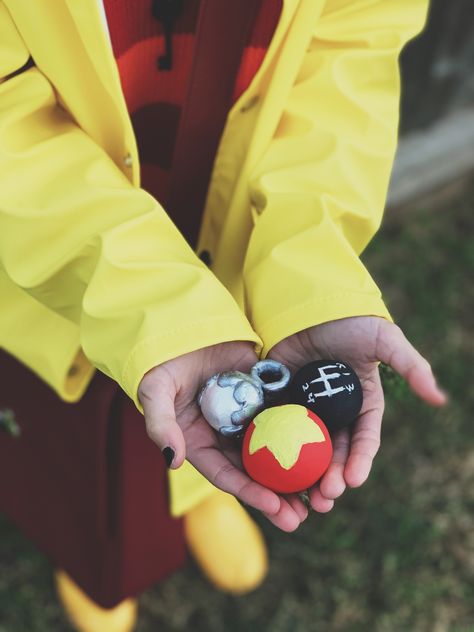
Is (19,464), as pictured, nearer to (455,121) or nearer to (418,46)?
(418,46)

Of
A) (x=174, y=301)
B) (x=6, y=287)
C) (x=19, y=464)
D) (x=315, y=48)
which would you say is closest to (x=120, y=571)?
(x=19, y=464)

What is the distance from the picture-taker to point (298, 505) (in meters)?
1.23

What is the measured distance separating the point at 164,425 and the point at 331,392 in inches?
11.6

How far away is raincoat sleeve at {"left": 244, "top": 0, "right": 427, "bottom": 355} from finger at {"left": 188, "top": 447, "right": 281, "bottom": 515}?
217 mm

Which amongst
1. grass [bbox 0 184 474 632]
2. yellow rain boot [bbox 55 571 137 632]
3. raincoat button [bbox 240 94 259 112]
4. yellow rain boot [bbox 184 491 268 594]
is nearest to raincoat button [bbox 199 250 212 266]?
raincoat button [bbox 240 94 259 112]

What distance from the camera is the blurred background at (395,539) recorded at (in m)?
2.19

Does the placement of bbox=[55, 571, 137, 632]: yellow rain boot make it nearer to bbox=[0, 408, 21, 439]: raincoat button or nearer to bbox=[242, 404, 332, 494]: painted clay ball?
bbox=[0, 408, 21, 439]: raincoat button

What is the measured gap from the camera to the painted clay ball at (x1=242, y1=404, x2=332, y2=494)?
1.24 m

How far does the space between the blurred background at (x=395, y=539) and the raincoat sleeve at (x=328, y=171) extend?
350mm

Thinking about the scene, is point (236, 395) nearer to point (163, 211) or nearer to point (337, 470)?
point (337, 470)

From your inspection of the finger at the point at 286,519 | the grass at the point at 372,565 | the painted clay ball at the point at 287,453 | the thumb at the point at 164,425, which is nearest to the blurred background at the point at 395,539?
the grass at the point at 372,565

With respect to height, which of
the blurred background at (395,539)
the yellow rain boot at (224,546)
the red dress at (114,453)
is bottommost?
the blurred background at (395,539)

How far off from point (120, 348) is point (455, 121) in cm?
277

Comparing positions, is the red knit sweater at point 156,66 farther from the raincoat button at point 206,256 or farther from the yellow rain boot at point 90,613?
the yellow rain boot at point 90,613
